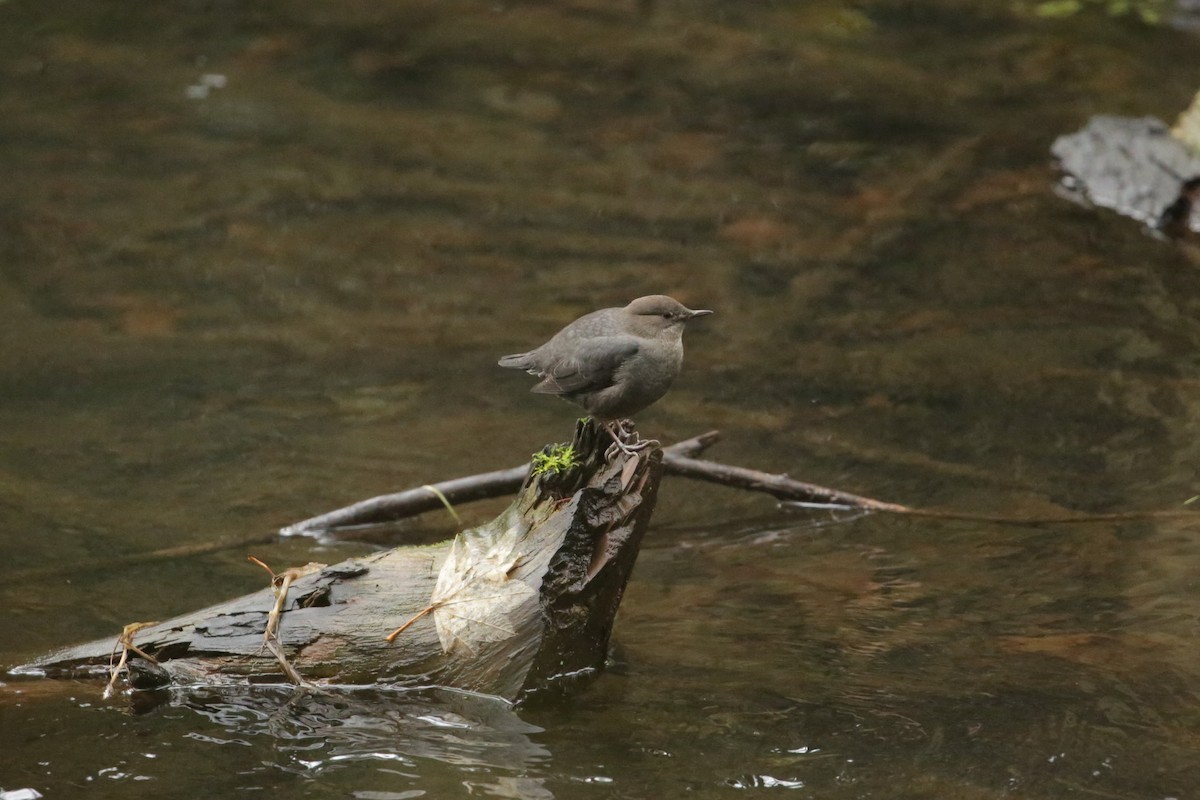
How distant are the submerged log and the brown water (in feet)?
0.44

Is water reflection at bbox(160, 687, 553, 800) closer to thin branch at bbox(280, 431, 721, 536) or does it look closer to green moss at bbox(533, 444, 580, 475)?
green moss at bbox(533, 444, 580, 475)

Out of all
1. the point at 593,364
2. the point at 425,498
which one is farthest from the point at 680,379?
the point at 593,364

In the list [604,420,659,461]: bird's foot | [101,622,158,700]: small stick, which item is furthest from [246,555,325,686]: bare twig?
[604,420,659,461]: bird's foot

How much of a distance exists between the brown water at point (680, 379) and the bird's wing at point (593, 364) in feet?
3.24

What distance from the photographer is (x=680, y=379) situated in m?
8.25

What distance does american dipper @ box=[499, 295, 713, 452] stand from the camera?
4.92 meters

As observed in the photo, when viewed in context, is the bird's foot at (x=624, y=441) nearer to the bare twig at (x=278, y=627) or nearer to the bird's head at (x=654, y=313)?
the bird's head at (x=654, y=313)

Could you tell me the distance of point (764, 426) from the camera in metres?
7.63

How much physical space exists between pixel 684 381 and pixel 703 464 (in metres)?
1.89

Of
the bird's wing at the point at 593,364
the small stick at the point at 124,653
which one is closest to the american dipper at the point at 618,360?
the bird's wing at the point at 593,364

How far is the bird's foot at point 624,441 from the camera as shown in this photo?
15.5ft

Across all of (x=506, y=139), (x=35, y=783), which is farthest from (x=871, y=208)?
(x=35, y=783)

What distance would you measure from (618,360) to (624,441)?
0.28m

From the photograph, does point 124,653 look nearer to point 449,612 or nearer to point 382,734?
point 382,734
